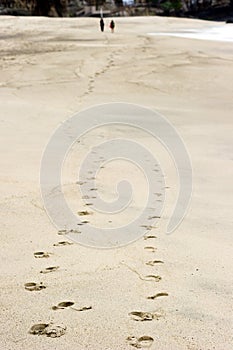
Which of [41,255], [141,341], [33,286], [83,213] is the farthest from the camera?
[83,213]

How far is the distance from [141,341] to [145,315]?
0.17 meters

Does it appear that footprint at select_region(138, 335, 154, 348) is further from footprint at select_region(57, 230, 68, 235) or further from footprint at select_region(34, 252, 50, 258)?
footprint at select_region(57, 230, 68, 235)

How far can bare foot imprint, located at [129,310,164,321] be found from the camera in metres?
2.10

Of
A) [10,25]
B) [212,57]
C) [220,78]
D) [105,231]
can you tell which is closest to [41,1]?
[10,25]

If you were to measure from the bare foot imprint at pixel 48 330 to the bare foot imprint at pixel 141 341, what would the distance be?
0.22 metres

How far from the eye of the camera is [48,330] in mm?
2020

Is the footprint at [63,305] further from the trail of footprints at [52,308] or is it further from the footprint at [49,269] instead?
the footprint at [49,269]

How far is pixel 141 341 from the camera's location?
1.95m

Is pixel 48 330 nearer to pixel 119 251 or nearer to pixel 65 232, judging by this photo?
pixel 119 251

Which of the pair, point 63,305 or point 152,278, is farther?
point 152,278

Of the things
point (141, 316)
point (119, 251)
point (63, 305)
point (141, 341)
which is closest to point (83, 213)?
point (119, 251)

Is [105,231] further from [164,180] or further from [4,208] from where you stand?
[164,180]

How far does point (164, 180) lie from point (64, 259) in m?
1.61

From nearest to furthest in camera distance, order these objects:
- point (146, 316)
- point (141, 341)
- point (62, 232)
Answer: point (141, 341) → point (146, 316) → point (62, 232)
